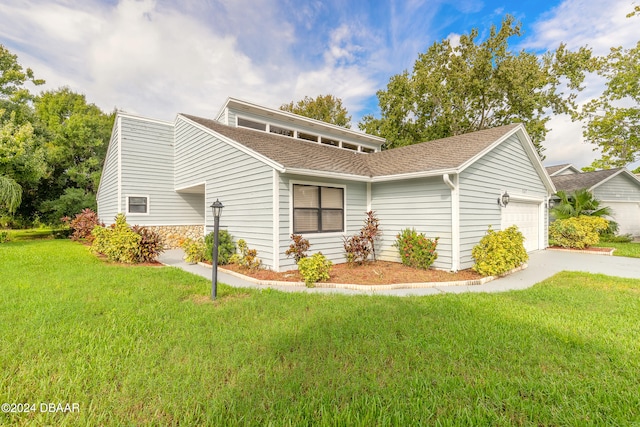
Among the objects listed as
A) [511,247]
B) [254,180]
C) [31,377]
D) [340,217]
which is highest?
[254,180]

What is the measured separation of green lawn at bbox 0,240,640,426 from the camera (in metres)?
2.12

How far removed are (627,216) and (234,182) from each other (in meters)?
21.8

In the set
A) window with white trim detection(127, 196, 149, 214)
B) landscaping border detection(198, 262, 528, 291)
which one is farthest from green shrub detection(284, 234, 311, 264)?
window with white trim detection(127, 196, 149, 214)

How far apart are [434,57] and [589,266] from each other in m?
18.5

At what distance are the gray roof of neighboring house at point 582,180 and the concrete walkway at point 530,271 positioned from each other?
26.4 feet

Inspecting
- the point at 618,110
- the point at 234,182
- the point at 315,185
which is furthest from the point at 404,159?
the point at 618,110

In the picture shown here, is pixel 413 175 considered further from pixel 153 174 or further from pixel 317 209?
pixel 153 174

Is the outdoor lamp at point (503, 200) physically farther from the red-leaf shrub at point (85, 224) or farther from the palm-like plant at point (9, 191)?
the palm-like plant at point (9, 191)

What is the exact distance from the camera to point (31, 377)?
2.50 meters

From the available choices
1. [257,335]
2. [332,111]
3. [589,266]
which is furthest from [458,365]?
[332,111]

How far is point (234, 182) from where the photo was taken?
8.75 metres

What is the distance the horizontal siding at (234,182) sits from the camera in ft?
24.4

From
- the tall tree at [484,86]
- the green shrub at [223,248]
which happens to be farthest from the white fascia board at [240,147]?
the tall tree at [484,86]

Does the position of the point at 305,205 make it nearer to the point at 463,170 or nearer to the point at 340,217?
the point at 340,217
